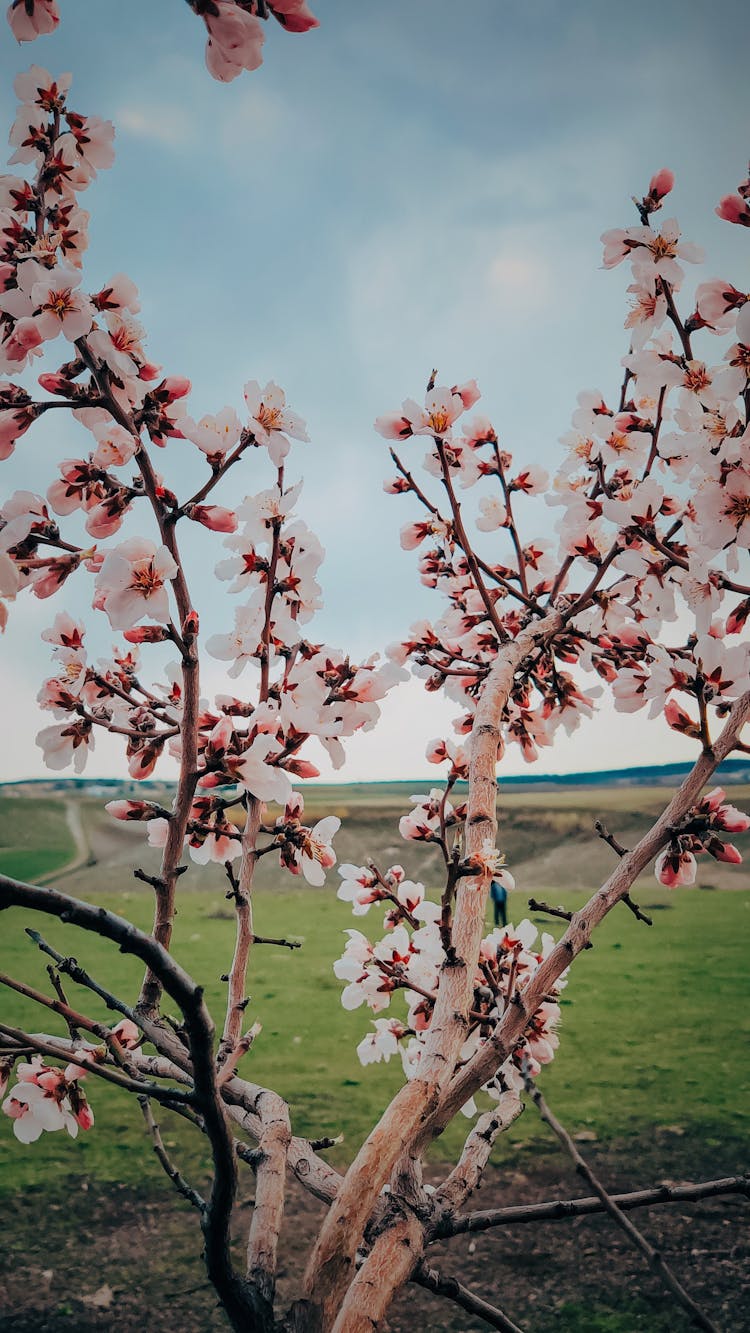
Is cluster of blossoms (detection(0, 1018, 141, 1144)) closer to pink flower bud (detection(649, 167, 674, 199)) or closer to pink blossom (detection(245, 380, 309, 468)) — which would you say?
pink blossom (detection(245, 380, 309, 468))

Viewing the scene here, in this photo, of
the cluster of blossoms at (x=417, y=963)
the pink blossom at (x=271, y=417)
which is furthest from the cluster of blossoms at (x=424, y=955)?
the pink blossom at (x=271, y=417)

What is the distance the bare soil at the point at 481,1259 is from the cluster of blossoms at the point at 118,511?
1928mm

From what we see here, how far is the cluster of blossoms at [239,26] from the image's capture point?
0.57 metres

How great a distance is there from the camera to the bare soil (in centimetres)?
241

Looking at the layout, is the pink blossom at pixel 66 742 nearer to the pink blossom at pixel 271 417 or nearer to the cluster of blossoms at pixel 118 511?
the cluster of blossoms at pixel 118 511

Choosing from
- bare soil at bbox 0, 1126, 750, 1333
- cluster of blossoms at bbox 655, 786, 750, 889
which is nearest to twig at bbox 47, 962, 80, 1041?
cluster of blossoms at bbox 655, 786, 750, 889

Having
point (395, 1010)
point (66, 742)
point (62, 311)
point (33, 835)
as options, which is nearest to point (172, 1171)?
point (66, 742)

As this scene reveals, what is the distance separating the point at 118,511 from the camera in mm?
851

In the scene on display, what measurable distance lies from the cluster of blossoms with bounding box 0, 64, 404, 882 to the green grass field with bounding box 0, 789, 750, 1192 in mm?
2950

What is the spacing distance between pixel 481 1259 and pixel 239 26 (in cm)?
326

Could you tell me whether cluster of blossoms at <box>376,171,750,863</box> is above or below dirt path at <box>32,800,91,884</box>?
above

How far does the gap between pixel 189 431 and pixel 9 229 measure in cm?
25

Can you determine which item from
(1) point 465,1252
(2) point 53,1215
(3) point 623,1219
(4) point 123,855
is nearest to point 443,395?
(3) point 623,1219

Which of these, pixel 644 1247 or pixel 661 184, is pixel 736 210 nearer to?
pixel 661 184
